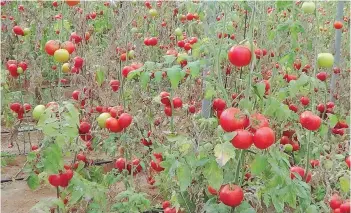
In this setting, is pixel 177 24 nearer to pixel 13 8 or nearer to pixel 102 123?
pixel 13 8

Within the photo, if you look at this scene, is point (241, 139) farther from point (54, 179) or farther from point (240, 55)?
point (54, 179)

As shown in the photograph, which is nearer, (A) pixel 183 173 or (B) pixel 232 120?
(B) pixel 232 120

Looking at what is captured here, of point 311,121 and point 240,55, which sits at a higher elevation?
point 240,55

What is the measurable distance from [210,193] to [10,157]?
7.15ft

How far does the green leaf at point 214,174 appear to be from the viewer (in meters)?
1.70

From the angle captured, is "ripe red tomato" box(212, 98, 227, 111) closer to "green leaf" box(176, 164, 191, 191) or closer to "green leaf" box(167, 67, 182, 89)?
"green leaf" box(167, 67, 182, 89)

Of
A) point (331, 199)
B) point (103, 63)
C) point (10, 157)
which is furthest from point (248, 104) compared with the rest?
point (10, 157)

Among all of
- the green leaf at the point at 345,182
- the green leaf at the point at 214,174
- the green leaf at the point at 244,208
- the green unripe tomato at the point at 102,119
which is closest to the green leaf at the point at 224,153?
the green leaf at the point at 214,174

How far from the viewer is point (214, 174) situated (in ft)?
→ 5.63

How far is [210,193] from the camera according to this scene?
208cm

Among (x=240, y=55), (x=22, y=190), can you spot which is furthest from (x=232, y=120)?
(x=22, y=190)

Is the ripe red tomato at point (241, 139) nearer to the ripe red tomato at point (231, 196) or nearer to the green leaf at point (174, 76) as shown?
the ripe red tomato at point (231, 196)

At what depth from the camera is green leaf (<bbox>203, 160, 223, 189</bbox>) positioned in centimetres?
170

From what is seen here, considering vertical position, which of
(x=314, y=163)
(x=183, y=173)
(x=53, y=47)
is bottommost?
(x=314, y=163)
